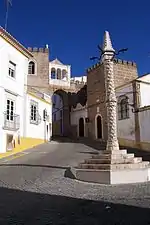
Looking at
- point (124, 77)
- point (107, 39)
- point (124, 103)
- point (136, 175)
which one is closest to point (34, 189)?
point (136, 175)

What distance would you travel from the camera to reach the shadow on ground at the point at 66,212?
405cm

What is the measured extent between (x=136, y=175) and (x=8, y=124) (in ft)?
39.1

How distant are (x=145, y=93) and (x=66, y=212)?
19.3 meters

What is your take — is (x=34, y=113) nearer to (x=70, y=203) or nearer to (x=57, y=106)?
(x=57, y=106)

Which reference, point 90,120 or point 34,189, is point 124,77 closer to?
point 90,120

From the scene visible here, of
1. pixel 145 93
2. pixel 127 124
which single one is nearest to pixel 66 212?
pixel 127 124

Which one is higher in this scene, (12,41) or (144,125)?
(12,41)

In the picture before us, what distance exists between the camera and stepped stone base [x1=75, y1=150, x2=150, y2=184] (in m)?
7.78

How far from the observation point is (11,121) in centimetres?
1853

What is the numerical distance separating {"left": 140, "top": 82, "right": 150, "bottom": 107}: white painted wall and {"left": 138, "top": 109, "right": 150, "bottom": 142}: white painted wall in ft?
4.57

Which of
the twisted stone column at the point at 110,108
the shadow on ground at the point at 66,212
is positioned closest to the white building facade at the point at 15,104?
the twisted stone column at the point at 110,108

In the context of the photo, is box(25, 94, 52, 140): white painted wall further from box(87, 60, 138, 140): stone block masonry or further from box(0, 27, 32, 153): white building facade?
box(87, 60, 138, 140): stone block masonry

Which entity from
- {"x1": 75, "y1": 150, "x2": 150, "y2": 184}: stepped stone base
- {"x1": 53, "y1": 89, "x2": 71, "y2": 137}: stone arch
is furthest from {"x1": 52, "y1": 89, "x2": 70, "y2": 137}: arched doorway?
{"x1": 75, "y1": 150, "x2": 150, "y2": 184}: stepped stone base

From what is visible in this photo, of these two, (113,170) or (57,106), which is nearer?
(113,170)
